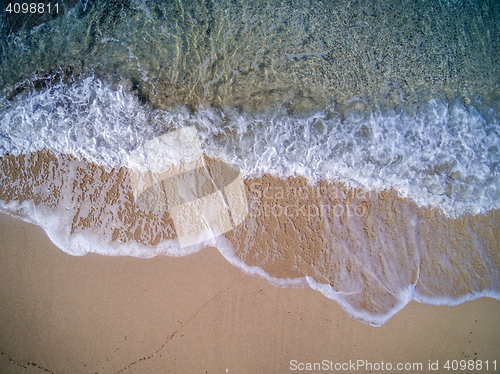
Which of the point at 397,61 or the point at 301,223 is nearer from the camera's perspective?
the point at 301,223

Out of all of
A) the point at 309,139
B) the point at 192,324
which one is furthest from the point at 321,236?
the point at 192,324

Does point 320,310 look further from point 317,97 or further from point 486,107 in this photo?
point 486,107

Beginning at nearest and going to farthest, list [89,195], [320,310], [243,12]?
[320,310]
[89,195]
[243,12]

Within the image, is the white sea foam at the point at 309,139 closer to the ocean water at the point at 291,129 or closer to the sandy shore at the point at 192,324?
the ocean water at the point at 291,129

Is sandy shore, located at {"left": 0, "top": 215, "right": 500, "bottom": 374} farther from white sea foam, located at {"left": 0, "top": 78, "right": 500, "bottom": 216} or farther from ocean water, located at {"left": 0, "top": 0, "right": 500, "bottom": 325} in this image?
white sea foam, located at {"left": 0, "top": 78, "right": 500, "bottom": 216}

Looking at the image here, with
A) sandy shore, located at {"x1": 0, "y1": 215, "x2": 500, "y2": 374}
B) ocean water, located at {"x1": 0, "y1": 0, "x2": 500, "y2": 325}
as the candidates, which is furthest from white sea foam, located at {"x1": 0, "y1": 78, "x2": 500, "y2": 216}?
sandy shore, located at {"x1": 0, "y1": 215, "x2": 500, "y2": 374}

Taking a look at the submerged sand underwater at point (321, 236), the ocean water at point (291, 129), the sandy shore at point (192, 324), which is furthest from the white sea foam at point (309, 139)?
the sandy shore at point (192, 324)

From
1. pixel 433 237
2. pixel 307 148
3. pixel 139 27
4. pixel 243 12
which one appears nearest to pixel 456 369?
pixel 433 237

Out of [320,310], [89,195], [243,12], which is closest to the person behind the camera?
[320,310]
